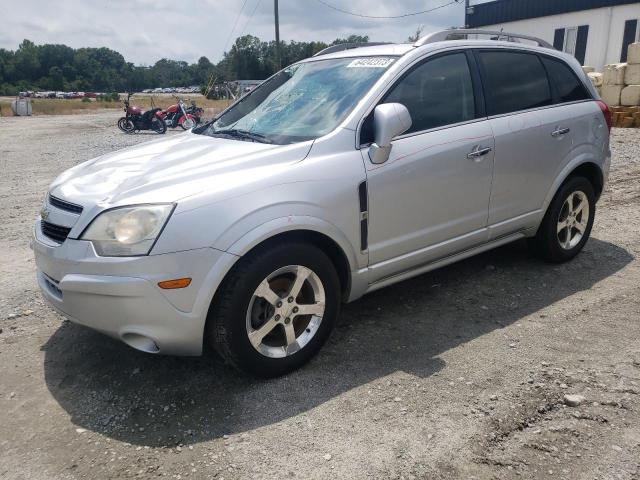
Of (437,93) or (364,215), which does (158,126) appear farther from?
(364,215)

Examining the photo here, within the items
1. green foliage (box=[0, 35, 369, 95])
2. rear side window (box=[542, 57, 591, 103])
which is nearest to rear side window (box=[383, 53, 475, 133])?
rear side window (box=[542, 57, 591, 103])

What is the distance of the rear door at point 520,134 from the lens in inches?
156

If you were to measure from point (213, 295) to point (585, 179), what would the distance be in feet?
11.6

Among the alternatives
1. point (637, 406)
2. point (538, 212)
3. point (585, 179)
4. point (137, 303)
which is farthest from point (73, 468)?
point (585, 179)

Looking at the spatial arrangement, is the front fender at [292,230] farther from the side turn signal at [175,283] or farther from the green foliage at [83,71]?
the green foliage at [83,71]

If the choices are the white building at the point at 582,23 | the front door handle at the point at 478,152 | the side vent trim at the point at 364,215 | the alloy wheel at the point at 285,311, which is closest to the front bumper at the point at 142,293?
the alloy wheel at the point at 285,311

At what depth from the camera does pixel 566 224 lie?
4.71m

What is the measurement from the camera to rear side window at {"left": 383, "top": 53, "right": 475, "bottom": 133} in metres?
3.53

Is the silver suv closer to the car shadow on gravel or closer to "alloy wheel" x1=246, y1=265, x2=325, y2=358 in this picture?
"alloy wheel" x1=246, y1=265, x2=325, y2=358

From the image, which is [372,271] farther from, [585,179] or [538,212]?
[585,179]

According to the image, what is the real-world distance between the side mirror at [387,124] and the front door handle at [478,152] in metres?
0.74

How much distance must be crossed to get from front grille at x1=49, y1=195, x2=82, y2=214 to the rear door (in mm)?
2727

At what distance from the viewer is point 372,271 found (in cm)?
338

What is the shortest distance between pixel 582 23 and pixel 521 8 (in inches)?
146
